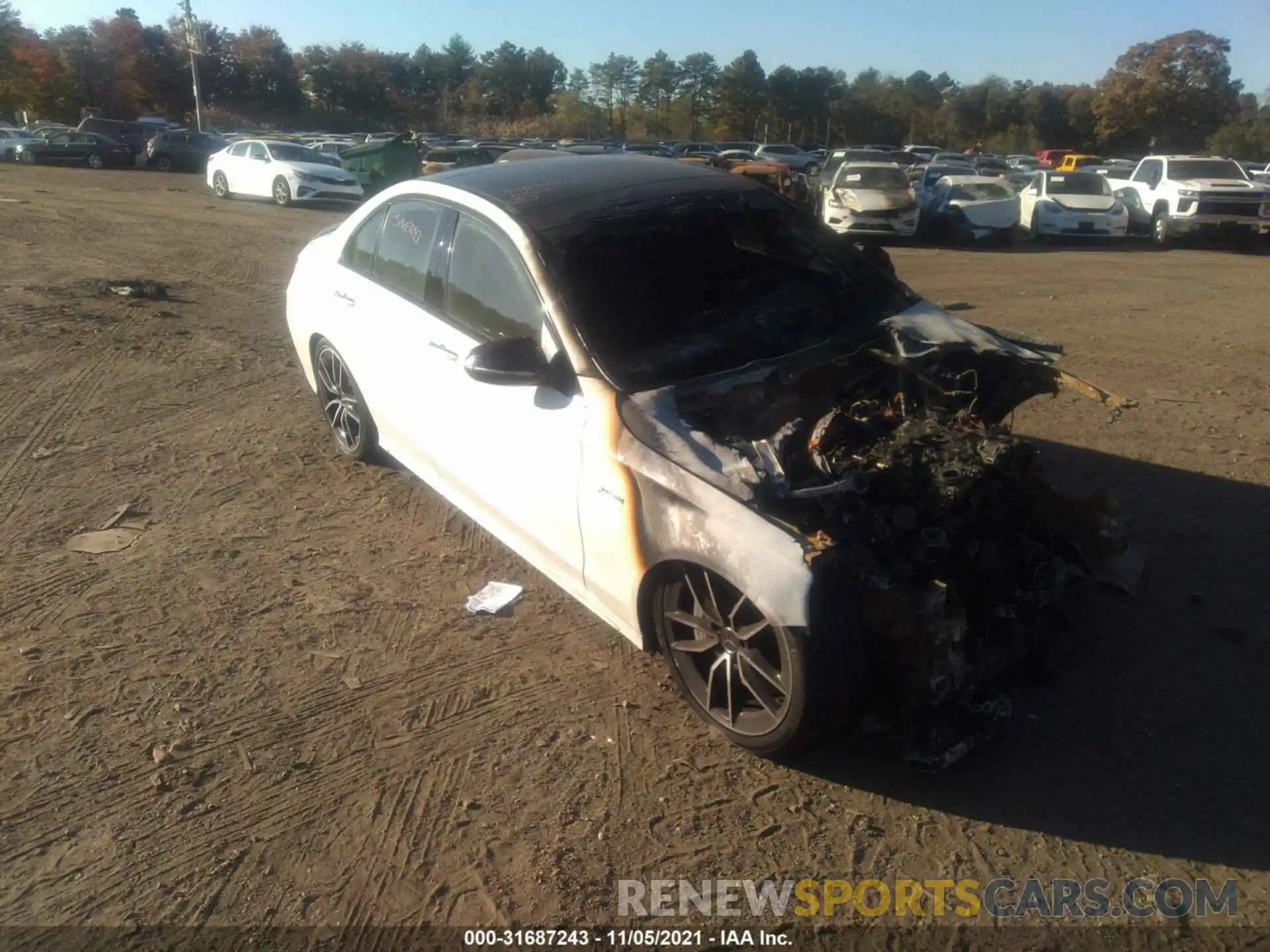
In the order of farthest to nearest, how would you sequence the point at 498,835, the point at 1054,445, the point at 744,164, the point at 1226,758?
1. the point at 744,164
2. the point at 1054,445
3. the point at 1226,758
4. the point at 498,835

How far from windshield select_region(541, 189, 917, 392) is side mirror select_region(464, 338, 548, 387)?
22 cm

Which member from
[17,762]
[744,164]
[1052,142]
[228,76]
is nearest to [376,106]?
[228,76]

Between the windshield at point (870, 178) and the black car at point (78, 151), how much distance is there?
2702cm

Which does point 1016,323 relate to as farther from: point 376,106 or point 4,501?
point 376,106

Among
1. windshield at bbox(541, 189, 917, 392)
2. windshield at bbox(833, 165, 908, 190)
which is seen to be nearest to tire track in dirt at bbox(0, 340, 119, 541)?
windshield at bbox(541, 189, 917, 392)

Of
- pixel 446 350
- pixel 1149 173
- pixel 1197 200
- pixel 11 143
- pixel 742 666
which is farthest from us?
pixel 11 143

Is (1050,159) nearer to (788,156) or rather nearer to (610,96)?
(788,156)

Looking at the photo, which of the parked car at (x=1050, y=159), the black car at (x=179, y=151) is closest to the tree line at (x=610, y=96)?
the parked car at (x=1050, y=159)

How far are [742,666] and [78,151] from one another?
37.9m

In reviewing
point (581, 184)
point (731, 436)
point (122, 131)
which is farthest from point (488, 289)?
point (122, 131)

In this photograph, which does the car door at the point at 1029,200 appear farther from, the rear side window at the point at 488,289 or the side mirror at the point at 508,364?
the side mirror at the point at 508,364

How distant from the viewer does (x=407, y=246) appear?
4.66m

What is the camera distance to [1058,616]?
361 cm

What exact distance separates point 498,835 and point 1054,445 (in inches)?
172
